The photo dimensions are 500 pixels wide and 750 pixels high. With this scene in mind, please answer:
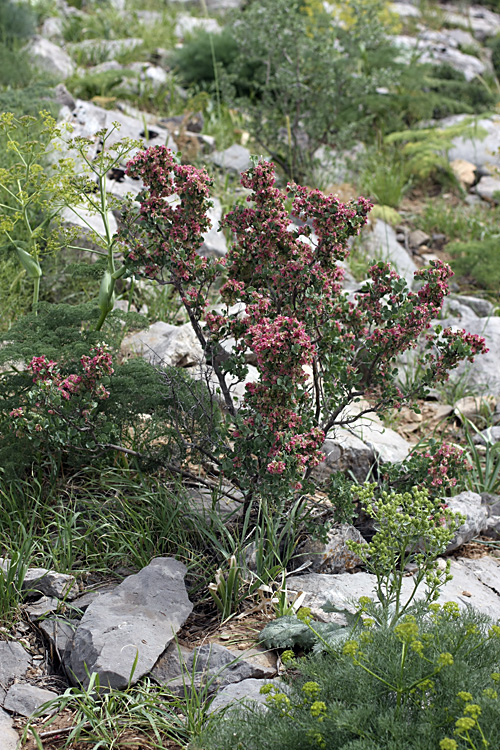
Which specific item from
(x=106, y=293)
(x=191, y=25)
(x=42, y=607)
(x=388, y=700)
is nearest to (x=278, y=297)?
(x=106, y=293)

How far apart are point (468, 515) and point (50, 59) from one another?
744 centimetres

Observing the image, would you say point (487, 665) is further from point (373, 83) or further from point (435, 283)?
point (373, 83)

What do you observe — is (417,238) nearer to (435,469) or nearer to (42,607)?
(435,469)

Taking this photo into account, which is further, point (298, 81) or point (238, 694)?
point (298, 81)

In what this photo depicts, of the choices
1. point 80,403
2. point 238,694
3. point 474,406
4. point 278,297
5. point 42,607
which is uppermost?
point 278,297

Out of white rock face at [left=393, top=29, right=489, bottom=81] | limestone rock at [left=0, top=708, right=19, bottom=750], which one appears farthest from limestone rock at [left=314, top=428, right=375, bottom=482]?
white rock face at [left=393, top=29, right=489, bottom=81]

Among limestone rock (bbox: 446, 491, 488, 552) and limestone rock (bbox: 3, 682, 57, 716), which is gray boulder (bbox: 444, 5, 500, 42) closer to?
limestone rock (bbox: 446, 491, 488, 552)

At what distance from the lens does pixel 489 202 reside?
7.20 m

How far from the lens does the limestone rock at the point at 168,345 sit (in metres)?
3.88

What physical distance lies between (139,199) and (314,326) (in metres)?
0.86

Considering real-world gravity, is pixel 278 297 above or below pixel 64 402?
above

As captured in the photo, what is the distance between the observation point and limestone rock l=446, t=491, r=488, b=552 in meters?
3.16

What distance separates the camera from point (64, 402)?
9.03 ft

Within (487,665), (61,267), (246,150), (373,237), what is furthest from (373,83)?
(487,665)
